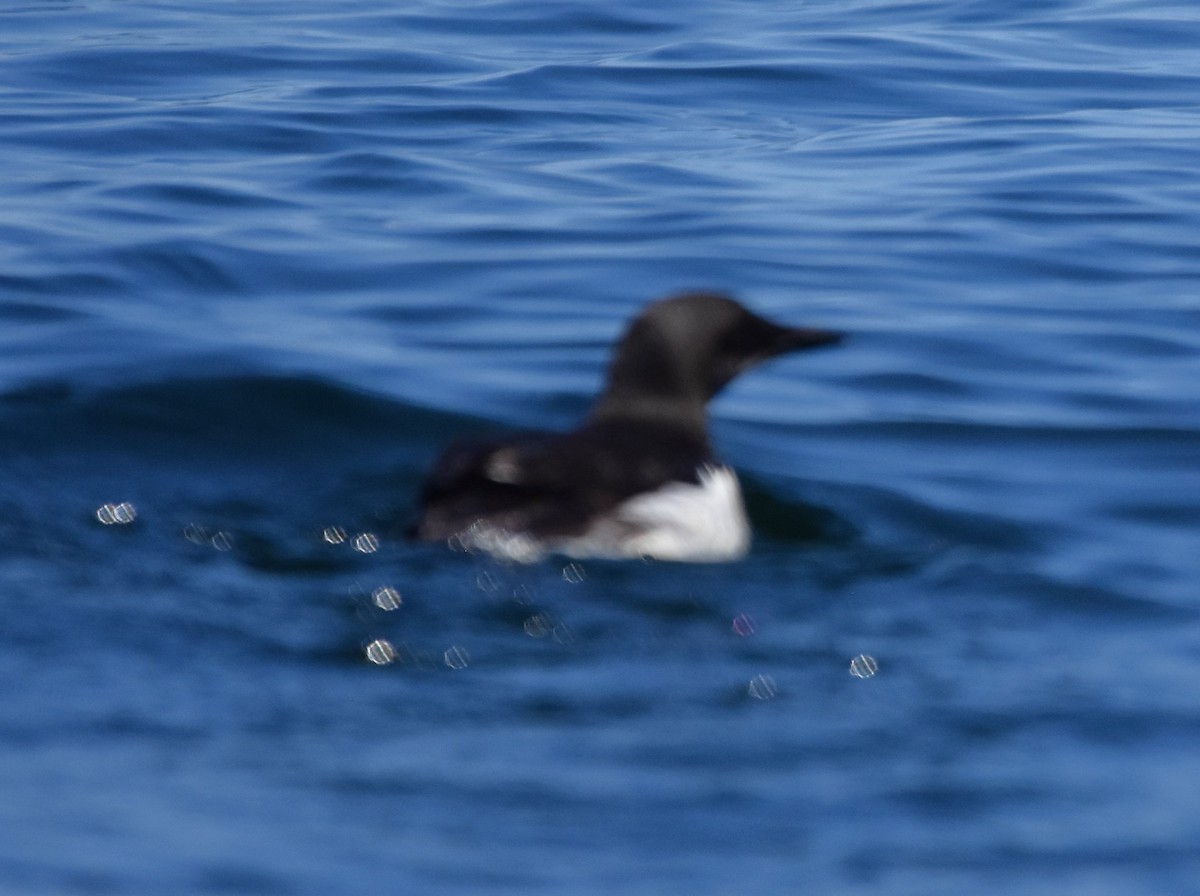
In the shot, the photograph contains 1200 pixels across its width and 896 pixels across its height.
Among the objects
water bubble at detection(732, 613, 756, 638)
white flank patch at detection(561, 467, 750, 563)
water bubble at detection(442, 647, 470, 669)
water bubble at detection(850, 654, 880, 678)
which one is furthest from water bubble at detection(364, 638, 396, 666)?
water bubble at detection(850, 654, 880, 678)

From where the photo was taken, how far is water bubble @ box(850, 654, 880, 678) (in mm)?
5333

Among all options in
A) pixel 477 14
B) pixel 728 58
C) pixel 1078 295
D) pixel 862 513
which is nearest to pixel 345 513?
pixel 862 513

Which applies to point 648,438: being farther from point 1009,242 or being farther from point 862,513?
point 1009,242

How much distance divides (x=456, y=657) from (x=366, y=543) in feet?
3.55

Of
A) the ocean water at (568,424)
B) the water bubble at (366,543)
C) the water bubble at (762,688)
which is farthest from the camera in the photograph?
the water bubble at (366,543)

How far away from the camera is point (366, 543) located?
20.8ft

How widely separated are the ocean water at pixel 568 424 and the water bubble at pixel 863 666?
4 centimetres

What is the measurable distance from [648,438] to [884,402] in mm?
2130

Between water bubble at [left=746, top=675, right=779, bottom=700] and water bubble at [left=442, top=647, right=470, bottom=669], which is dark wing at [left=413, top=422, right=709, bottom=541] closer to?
water bubble at [left=442, top=647, right=470, bottom=669]

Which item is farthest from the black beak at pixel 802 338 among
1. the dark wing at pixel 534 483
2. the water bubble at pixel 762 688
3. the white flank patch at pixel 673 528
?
the water bubble at pixel 762 688

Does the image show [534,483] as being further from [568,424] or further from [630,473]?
[568,424]

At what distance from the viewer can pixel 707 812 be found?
176 inches

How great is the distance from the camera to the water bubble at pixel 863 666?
533 cm

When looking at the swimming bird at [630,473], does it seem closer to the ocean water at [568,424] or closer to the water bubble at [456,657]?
the ocean water at [568,424]
